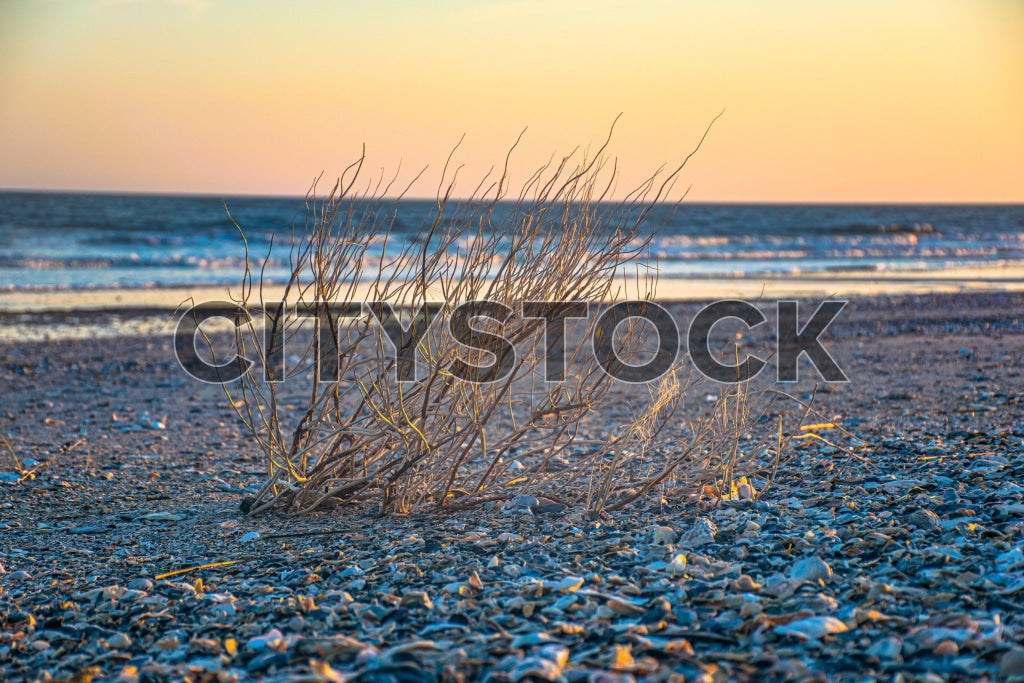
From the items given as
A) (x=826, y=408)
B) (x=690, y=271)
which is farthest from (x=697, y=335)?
(x=690, y=271)

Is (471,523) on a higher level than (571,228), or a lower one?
lower

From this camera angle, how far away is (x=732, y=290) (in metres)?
17.0

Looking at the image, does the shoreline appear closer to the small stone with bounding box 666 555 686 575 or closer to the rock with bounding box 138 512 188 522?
the rock with bounding box 138 512 188 522

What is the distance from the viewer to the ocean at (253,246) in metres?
19.5

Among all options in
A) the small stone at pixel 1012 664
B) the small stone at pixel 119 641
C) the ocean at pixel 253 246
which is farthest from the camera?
the ocean at pixel 253 246

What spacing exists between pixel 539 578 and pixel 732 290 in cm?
1479

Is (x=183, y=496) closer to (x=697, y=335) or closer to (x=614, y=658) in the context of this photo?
(x=614, y=658)

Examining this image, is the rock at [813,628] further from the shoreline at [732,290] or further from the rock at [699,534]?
the shoreline at [732,290]

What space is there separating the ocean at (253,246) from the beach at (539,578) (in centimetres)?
849

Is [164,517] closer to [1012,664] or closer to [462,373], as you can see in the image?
[462,373]

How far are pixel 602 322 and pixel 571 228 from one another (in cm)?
46

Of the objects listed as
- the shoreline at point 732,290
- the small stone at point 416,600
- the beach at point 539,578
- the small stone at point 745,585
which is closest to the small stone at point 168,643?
the beach at point 539,578

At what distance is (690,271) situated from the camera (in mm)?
21859

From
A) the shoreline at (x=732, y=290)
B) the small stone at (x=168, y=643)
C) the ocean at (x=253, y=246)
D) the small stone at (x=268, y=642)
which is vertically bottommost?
the small stone at (x=168, y=643)
